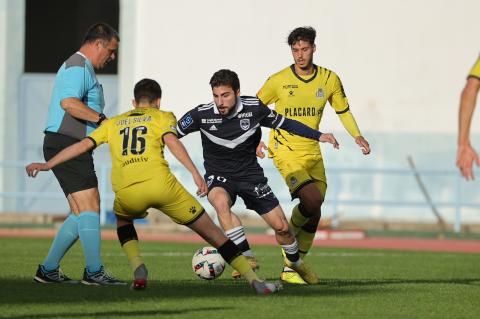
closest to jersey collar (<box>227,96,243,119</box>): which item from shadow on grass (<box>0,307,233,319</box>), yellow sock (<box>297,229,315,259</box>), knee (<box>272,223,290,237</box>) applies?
knee (<box>272,223,290,237</box>)

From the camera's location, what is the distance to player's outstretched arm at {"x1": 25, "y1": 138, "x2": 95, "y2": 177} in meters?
9.64

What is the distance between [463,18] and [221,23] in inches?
209

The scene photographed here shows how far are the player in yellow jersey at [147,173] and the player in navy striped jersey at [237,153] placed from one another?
0.99 m

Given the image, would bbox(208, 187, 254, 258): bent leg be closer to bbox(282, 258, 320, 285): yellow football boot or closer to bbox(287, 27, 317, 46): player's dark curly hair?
bbox(282, 258, 320, 285): yellow football boot

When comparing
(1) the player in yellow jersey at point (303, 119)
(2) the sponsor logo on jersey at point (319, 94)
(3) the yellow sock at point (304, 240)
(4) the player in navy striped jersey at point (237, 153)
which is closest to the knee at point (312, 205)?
(1) the player in yellow jersey at point (303, 119)

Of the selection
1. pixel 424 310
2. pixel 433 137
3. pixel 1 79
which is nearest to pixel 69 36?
pixel 1 79

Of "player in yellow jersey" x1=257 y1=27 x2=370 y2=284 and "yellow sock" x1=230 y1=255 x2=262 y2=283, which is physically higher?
"player in yellow jersey" x1=257 y1=27 x2=370 y2=284

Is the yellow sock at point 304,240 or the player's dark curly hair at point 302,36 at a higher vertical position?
the player's dark curly hair at point 302,36

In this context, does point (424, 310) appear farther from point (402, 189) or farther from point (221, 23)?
point (221, 23)

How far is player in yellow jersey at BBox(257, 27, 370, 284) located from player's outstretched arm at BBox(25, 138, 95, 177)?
279cm

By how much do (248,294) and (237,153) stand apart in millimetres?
1596

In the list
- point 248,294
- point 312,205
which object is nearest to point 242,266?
point 248,294

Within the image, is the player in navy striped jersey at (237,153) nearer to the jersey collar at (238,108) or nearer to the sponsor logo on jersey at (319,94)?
the jersey collar at (238,108)

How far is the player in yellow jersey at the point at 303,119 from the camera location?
39.8 ft
